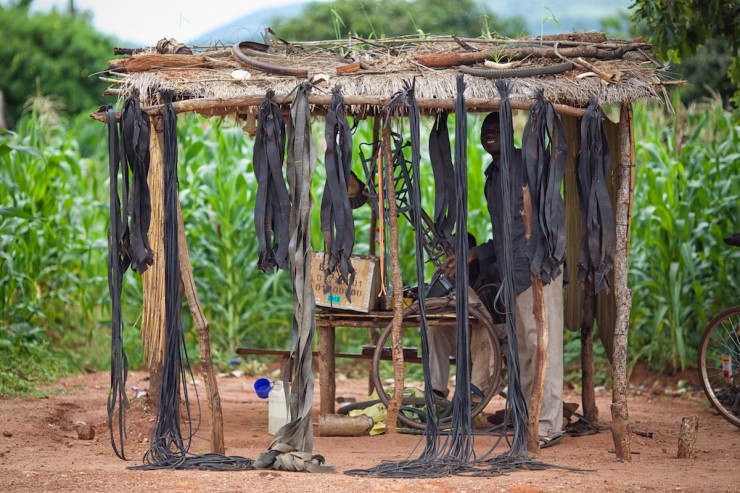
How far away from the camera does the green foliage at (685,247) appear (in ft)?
30.0

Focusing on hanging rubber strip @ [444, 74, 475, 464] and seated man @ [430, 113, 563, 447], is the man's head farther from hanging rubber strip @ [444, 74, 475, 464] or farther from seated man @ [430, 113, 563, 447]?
hanging rubber strip @ [444, 74, 475, 464]

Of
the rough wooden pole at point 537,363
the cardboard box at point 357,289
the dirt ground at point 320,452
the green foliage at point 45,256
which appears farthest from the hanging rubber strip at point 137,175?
the green foliage at point 45,256

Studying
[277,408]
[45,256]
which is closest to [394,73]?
[277,408]

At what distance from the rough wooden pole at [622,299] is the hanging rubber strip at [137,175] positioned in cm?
311

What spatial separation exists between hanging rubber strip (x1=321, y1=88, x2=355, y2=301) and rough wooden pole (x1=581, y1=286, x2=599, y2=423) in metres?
2.46

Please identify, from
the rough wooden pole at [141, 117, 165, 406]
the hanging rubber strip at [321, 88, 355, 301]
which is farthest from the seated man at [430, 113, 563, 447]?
the rough wooden pole at [141, 117, 165, 406]

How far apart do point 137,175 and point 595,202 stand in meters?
2.97

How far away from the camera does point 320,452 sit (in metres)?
6.70

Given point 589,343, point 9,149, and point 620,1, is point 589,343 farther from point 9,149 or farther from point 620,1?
point 620,1

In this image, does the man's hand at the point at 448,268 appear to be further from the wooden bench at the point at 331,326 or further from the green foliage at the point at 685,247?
the green foliage at the point at 685,247

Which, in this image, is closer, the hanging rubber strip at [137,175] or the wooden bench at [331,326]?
the hanging rubber strip at [137,175]

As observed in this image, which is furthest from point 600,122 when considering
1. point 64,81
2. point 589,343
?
point 64,81

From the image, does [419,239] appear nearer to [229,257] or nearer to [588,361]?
[588,361]

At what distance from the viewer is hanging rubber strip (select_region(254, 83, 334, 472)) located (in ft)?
19.2
